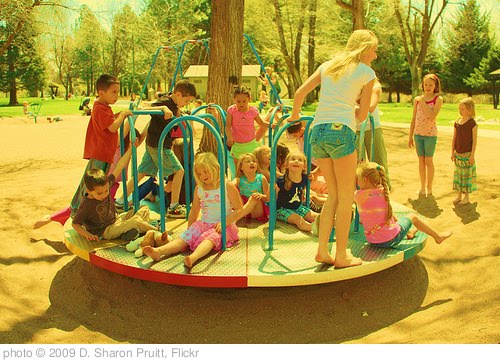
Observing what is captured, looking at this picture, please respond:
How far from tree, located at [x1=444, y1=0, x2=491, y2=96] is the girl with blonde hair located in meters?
37.4

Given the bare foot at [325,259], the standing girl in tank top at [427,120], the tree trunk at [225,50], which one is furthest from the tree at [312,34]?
the bare foot at [325,259]

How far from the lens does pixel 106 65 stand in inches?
2714

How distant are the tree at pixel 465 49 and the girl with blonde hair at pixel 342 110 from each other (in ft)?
123

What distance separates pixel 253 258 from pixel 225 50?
4.66 meters

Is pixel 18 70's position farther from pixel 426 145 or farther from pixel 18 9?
pixel 426 145

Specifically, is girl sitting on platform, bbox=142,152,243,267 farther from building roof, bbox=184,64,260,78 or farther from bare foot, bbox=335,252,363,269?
building roof, bbox=184,64,260,78

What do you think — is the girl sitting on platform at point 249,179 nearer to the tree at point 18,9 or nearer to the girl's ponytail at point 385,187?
the girl's ponytail at point 385,187

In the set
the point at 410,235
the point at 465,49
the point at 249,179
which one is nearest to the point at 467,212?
the point at 410,235

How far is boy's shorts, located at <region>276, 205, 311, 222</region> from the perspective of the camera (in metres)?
5.05

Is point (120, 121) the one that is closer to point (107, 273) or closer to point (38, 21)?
point (107, 273)

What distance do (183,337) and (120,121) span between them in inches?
80.3

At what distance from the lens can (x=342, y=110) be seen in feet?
11.8

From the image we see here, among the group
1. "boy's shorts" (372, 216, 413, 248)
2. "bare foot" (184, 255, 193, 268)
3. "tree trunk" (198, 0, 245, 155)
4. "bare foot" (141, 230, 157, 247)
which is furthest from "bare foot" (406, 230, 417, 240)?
"tree trunk" (198, 0, 245, 155)

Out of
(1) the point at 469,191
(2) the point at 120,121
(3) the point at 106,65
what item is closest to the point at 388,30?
(1) the point at 469,191
